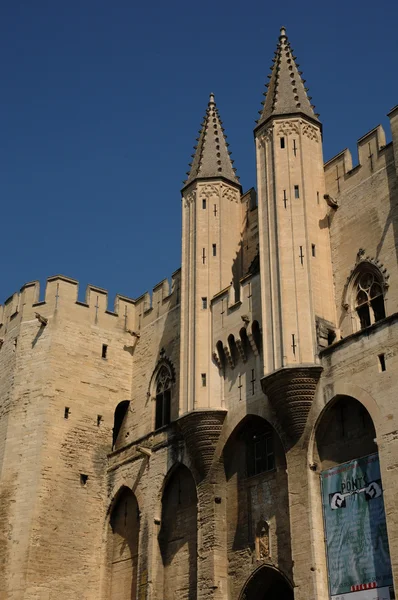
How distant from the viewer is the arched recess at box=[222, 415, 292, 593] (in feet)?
60.5

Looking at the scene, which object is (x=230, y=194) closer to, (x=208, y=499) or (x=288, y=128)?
(x=288, y=128)

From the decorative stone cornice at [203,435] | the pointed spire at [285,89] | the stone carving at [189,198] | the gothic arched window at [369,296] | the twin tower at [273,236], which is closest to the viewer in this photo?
the gothic arched window at [369,296]

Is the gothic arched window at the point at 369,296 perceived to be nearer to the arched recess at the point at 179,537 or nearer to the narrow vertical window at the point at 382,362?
the narrow vertical window at the point at 382,362

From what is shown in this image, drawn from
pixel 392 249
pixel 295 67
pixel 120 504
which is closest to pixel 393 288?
pixel 392 249

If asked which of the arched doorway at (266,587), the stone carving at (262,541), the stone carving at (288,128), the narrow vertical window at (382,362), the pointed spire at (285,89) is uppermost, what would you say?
the pointed spire at (285,89)

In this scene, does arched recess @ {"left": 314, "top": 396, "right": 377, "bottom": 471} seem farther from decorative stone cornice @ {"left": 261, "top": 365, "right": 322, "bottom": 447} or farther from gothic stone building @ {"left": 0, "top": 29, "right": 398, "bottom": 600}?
decorative stone cornice @ {"left": 261, "top": 365, "right": 322, "bottom": 447}

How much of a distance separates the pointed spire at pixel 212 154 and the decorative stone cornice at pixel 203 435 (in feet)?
23.9

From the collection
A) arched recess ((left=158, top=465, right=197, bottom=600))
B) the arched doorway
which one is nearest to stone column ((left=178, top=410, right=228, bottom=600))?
the arched doorway

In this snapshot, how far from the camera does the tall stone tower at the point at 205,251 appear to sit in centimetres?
2162

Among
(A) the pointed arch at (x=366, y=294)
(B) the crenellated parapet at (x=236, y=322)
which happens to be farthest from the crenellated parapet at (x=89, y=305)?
(A) the pointed arch at (x=366, y=294)

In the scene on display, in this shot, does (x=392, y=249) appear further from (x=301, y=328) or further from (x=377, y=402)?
(x=377, y=402)

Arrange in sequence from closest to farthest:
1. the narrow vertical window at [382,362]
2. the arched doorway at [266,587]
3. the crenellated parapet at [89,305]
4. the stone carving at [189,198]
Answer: the narrow vertical window at [382,362]
the arched doorway at [266,587]
the stone carving at [189,198]
the crenellated parapet at [89,305]

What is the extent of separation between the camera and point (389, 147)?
1933 cm

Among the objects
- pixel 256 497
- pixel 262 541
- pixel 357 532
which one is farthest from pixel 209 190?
pixel 357 532
